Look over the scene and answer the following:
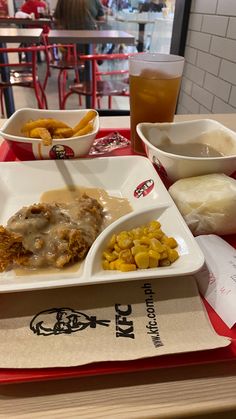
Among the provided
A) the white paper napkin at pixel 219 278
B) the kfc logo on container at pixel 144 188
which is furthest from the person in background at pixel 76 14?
the white paper napkin at pixel 219 278

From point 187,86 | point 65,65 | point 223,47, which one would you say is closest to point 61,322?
point 223,47

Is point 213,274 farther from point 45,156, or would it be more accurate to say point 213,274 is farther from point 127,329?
point 45,156

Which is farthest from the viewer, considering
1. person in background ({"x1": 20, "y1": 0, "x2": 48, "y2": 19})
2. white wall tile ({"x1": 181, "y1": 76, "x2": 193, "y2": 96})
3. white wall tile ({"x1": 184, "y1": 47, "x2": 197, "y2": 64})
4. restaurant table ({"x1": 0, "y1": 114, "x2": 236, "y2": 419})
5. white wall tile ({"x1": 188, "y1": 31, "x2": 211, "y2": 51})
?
person in background ({"x1": 20, "y1": 0, "x2": 48, "y2": 19})

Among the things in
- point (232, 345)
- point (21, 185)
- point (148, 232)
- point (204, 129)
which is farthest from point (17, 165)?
point (232, 345)

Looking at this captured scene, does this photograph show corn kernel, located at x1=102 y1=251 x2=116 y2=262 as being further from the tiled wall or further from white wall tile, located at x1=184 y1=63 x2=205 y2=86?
white wall tile, located at x1=184 y1=63 x2=205 y2=86

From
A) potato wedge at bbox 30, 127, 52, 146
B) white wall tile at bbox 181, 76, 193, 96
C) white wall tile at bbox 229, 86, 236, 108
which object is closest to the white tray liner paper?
potato wedge at bbox 30, 127, 52, 146

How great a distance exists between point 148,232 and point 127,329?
0.72ft

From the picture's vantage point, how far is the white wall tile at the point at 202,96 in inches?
99.8

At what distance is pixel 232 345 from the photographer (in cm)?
51

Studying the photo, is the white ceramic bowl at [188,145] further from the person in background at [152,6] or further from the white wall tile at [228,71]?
the person in background at [152,6]

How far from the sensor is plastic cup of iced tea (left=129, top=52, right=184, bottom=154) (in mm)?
1023

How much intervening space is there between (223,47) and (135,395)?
2.37 metres

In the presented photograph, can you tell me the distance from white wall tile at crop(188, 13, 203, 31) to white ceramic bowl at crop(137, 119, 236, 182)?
79.9 inches

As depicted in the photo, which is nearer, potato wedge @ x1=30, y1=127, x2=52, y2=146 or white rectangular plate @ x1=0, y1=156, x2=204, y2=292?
white rectangular plate @ x1=0, y1=156, x2=204, y2=292
